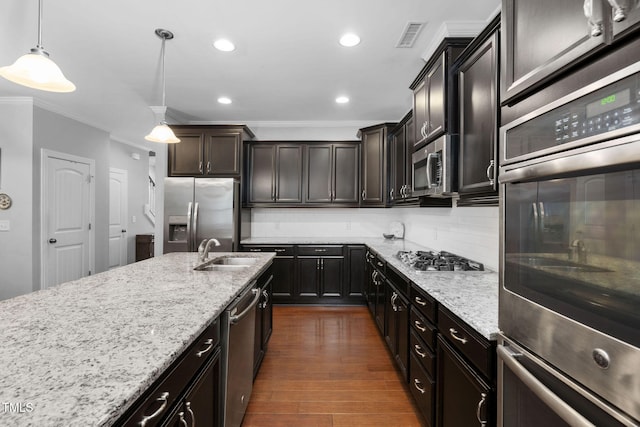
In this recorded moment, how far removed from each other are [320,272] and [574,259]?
12.0 ft

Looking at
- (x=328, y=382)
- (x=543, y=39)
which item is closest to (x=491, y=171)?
(x=543, y=39)

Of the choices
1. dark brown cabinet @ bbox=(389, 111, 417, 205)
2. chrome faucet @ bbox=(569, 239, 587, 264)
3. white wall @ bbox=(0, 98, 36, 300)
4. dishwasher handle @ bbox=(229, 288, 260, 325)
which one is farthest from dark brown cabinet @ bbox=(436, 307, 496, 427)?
white wall @ bbox=(0, 98, 36, 300)

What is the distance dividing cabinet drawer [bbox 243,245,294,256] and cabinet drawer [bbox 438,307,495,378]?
2.89 m

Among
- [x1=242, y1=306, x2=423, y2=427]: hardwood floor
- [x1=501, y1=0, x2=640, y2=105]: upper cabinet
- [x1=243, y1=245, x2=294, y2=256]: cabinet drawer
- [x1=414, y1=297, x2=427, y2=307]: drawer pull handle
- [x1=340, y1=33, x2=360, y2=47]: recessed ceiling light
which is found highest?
[x1=340, y1=33, x2=360, y2=47]: recessed ceiling light

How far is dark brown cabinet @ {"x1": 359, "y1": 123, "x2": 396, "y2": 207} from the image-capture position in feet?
13.8

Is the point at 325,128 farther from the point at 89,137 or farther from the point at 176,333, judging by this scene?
the point at 176,333

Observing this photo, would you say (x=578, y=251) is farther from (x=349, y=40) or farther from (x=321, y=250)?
(x=321, y=250)

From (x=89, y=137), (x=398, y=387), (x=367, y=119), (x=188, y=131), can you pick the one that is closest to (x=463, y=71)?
(x=398, y=387)

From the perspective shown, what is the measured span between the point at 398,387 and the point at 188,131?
3995mm

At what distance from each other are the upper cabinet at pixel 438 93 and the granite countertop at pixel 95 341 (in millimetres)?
1673

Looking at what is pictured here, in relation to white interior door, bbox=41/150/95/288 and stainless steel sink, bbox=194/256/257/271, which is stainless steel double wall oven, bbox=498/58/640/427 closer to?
stainless steel sink, bbox=194/256/257/271

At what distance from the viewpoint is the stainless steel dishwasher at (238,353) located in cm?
150

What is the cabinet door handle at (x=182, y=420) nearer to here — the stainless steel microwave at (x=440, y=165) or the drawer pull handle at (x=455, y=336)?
the drawer pull handle at (x=455, y=336)

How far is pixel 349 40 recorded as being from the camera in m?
2.48
